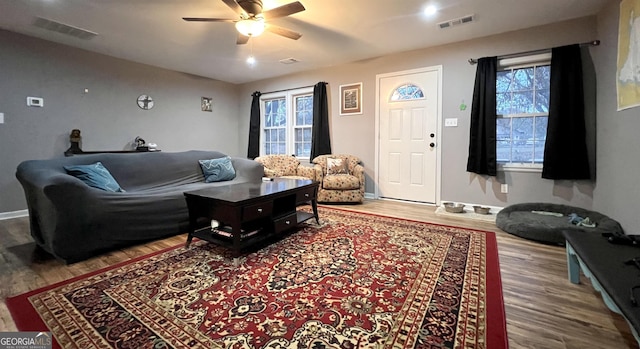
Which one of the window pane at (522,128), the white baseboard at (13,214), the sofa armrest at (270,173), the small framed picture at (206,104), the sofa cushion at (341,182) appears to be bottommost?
the white baseboard at (13,214)

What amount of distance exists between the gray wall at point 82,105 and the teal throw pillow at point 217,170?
1962mm

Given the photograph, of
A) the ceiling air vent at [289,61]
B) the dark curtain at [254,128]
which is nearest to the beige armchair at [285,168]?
the dark curtain at [254,128]

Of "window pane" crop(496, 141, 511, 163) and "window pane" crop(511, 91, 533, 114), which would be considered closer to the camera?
"window pane" crop(511, 91, 533, 114)

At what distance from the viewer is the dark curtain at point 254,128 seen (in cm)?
631

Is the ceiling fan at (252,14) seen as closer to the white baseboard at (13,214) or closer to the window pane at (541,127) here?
the window pane at (541,127)

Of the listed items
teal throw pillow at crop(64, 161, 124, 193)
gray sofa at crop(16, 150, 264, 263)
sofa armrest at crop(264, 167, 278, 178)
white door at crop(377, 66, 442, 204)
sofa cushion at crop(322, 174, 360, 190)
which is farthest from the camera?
sofa armrest at crop(264, 167, 278, 178)

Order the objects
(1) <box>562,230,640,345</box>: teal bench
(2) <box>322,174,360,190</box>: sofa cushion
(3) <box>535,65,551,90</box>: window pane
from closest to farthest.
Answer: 1. (1) <box>562,230,640,345</box>: teal bench
2. (3) <box>535,65,551,90</box>: window pane
3. (2) <box>322,174,360,190</box>: sofa cushion

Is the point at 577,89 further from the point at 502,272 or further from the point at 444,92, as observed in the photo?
the point at 502,272

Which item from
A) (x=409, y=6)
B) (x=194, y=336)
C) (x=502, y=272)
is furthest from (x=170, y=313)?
(x=409, y=6)

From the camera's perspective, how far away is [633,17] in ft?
7.87

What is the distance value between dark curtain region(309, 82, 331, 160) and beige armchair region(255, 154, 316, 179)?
0.61m

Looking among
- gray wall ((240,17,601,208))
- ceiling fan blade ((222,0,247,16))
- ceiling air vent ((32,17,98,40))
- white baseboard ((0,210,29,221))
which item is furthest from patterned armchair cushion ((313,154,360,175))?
white baseboard ((0,210,29,221))

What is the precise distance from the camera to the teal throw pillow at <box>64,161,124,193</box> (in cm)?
260

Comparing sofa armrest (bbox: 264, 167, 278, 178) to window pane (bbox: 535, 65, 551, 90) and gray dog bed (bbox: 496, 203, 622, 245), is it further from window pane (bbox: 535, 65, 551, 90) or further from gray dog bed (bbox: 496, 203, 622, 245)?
window pane (bbox: 535, 65, 551, 90)
